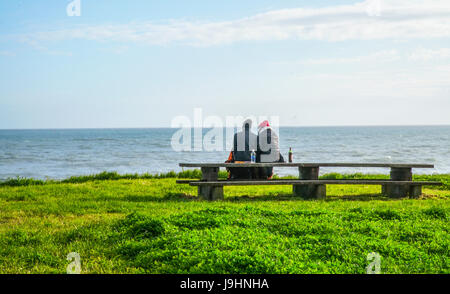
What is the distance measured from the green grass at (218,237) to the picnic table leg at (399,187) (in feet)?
5.45

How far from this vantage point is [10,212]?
9062 millimetres

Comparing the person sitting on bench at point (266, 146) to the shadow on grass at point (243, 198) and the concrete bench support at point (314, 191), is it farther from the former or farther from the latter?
the concrete bench support at point (314, 191)

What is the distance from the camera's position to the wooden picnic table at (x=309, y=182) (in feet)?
34.8

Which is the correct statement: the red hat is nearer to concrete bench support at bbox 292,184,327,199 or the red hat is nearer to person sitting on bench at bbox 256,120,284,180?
person sitting on bench at bbox 256,120,284,180

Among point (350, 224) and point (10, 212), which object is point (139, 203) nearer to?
point (10, 212)

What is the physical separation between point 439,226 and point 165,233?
4275 mm

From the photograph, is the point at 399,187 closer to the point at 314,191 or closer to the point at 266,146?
the point at 314,191

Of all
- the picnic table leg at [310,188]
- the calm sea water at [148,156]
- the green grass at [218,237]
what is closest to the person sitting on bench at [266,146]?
the picnic table leg at [310,188]

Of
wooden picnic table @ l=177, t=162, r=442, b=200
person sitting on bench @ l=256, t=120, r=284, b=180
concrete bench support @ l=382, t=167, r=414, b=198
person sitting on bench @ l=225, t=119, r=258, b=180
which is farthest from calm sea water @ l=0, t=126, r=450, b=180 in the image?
person sitting on bench @ l=256, t=120, r=284, b=180

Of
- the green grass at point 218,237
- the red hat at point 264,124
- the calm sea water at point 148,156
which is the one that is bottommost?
the calm sea water at point 148,156

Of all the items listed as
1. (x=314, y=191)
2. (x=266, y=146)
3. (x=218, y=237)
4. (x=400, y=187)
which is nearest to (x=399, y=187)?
(x=400, y=187)

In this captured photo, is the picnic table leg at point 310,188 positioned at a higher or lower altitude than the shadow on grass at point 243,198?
higher

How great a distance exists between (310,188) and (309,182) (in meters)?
0.32

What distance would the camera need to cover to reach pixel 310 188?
11.2 metres
